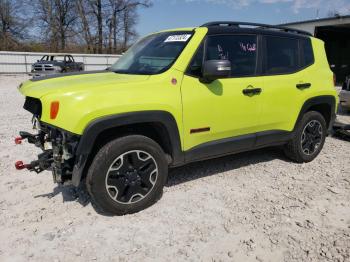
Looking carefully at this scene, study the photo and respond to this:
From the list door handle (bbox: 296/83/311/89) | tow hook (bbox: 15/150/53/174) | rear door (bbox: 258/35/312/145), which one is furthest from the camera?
door handle (bbox: 296/83/311/89)

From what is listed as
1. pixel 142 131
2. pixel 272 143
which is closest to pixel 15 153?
pixel 142 131

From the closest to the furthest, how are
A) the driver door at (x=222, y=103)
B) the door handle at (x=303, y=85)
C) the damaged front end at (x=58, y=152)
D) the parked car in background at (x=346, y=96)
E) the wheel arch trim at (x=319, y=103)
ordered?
the damaged front end at (x=58, y=152) → the driver door at (x=222, y=103) → the door handle at (x=303, y=85) → the wheel arch trim at (x=319, y=103) → the parked car in background at (x=346, y=96)

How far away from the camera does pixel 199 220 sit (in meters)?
3.57

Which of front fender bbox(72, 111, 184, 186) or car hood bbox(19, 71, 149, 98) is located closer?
front fender bbox(72, 111, 184, 186)

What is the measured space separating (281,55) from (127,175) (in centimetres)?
279

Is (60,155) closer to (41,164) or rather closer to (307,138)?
(41,164)

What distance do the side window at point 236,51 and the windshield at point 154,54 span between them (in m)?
0.32

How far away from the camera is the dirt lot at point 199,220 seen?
3050 millimetres

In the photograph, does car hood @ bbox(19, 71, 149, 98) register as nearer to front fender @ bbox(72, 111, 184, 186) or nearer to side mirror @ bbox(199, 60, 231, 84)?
front fender @ bbox(72, 111, 184, 186)

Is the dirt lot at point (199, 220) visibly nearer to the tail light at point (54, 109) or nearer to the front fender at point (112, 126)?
the front fender at point (112, 126)

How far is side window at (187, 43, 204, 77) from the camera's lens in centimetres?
382

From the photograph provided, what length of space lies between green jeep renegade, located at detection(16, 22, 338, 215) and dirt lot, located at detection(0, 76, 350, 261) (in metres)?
0.38

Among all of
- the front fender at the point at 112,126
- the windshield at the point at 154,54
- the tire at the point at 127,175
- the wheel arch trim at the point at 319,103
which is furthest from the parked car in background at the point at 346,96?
the tire at the point at 127,175

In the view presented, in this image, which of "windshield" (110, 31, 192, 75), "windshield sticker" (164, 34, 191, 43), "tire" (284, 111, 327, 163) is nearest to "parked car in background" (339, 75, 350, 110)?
"tire" (284, 111, 327, 163)
